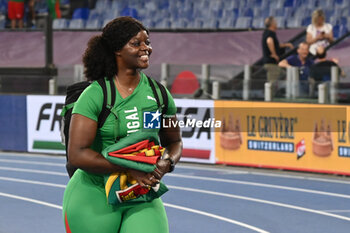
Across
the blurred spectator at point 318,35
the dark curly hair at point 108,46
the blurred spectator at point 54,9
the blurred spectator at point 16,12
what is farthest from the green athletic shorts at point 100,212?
the blurred spectator at point 16,12

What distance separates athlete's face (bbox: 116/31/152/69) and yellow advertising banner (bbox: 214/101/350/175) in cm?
919

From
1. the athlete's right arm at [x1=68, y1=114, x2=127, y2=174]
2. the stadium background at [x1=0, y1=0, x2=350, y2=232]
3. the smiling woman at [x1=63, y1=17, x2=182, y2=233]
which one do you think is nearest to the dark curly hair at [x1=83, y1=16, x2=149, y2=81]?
the smiling woman at [x1=63, y1=17, x2=182, y2=233]

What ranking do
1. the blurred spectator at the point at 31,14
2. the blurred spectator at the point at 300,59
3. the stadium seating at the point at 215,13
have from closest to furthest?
the blurred spectator at the point at 300,59
the stadium seating at the point at 215,13
the blurred spectator at the point at 31,14

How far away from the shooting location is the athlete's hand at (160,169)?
14.3 ft

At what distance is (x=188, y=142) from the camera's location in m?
15.4

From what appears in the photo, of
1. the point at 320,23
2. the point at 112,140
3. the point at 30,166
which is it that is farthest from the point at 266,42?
the point at 112,140

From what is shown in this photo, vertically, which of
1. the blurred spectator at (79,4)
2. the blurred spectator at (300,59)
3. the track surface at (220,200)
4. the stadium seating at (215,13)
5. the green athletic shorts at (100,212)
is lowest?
the track surface at (220,200)

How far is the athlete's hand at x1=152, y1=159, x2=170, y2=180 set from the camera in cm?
436

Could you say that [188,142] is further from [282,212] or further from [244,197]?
[282,212]

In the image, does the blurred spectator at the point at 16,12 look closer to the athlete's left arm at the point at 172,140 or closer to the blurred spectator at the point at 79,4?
the blurred spectator at the point at 79,4

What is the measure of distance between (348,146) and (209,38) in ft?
23.1

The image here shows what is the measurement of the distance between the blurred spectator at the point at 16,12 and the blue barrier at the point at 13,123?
19.1 ft

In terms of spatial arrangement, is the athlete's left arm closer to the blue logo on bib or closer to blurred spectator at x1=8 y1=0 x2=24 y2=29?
the blue logo on bib

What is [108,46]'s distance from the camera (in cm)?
443
